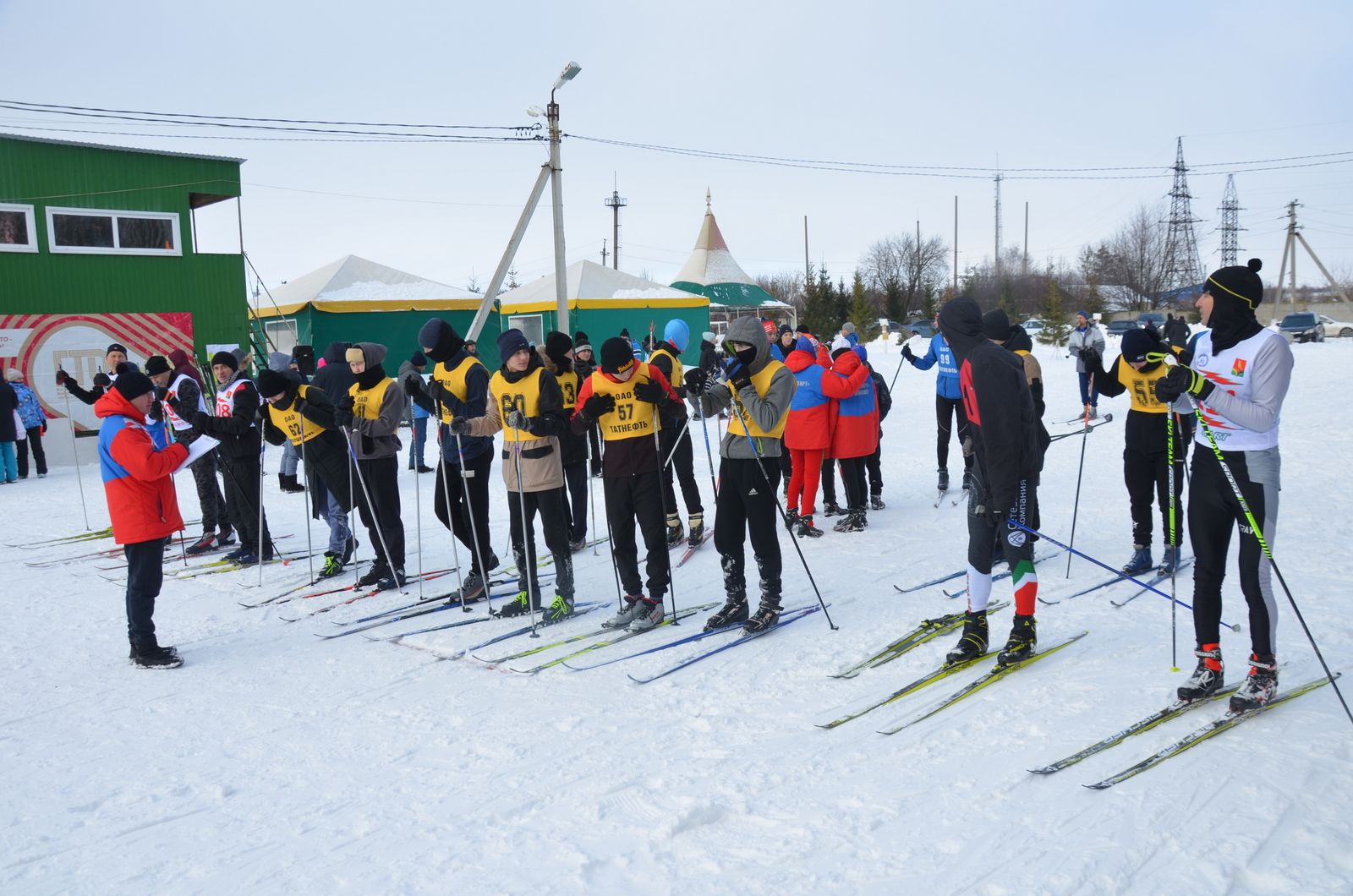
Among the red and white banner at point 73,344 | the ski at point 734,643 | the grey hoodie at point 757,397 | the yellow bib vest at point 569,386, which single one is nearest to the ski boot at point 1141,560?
the ski at point 734,643

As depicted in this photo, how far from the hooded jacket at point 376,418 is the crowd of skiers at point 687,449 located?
0.01 metres

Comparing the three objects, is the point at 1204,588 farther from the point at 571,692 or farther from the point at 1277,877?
the point at 571,692

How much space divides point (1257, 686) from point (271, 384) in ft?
20.6

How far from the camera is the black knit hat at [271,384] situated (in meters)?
6.70

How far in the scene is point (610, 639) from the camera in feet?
17.9

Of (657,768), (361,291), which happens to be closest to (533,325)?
(361,291)

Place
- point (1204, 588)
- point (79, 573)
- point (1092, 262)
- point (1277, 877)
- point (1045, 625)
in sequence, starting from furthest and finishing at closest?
1. point (1092, 262)
2. point (79, 573)
3. point (1045, 625)
4. point (1204, 588)
5. point (1277, 877)

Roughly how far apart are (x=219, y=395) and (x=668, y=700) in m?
5.75

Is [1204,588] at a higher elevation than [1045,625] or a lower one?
higher

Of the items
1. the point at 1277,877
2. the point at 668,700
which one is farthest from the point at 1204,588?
the point at 668,700

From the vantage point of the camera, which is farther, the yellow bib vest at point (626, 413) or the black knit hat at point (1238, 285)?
the yellow bib vest at point (626, 413)

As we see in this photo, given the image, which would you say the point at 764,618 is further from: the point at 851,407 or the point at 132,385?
the point at 132,385

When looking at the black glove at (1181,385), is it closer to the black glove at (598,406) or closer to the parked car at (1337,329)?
the black glove at (598,406)

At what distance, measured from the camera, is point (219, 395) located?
8.20 m
